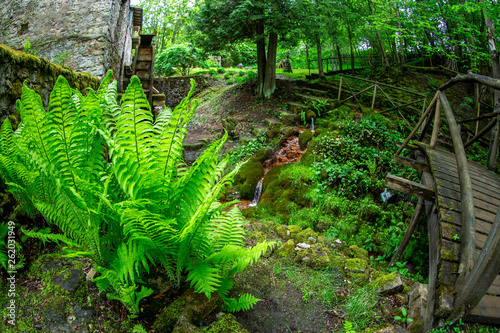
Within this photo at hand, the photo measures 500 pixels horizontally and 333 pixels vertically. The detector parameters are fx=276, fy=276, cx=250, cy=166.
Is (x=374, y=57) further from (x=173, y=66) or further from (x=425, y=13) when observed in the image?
(x=173, y=66)

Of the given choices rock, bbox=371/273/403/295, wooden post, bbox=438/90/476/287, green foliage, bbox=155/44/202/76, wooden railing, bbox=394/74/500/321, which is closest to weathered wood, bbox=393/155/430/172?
A: wooden railing, bbox=394/74/500/321

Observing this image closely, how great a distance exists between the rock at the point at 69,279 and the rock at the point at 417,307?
2.68 meters

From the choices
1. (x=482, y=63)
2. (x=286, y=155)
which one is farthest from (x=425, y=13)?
(x=286, y=155)

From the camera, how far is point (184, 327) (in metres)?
1.63

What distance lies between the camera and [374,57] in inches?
683

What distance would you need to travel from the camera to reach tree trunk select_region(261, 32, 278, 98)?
32.0ft

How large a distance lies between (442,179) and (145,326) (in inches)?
136

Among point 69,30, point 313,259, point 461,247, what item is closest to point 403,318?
point 461,247

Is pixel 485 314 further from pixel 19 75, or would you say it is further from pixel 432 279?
pixel 19 75

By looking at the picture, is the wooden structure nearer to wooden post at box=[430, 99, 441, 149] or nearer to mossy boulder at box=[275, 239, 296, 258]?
wooden post at box=[430, 99, 441, 149]

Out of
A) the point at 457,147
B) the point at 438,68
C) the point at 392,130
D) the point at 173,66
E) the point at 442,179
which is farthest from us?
the point at 173,66

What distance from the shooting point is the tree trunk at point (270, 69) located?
9766mm

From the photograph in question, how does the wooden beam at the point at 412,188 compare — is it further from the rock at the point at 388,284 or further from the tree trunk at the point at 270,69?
the tree trunk at the point at 270,69

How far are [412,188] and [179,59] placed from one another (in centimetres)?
1636
